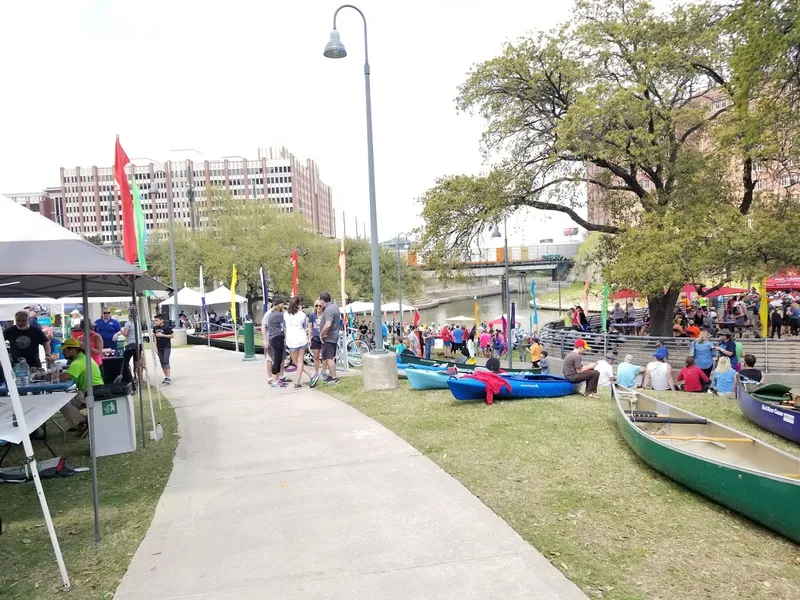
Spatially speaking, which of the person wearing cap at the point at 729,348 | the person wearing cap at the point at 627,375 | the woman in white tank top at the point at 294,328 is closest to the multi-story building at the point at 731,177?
the person wearing cap at the point at 729,348

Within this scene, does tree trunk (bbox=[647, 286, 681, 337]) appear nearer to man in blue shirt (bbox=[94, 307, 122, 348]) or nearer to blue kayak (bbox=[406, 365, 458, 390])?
blue kayak (bbox=[406, 365, 458, 390])

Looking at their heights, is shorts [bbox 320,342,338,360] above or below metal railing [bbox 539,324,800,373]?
above

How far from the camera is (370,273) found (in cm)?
6819

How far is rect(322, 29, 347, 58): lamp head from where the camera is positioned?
11.8 meters

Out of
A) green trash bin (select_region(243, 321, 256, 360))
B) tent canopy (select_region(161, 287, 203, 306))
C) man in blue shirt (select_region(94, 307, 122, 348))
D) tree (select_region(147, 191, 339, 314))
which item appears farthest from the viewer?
tree (select_region(147, 191, 339, 314))

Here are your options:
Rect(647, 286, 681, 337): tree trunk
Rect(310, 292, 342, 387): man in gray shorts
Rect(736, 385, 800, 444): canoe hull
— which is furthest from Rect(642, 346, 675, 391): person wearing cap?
Rect(647, 286, 681, 337): tree trunk

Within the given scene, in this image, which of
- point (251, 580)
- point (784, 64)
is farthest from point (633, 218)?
point (251, 580)

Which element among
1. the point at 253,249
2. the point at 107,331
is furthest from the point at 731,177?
the point at 253,249

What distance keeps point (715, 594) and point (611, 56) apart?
19811mm

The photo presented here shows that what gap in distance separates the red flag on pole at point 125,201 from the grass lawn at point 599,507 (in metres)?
4.56

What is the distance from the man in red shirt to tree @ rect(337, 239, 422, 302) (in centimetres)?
5050

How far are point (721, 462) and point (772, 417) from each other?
16.1 ft

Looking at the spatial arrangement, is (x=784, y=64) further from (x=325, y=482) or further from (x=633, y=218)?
(x=325, y=482)

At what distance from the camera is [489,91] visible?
21516mm
